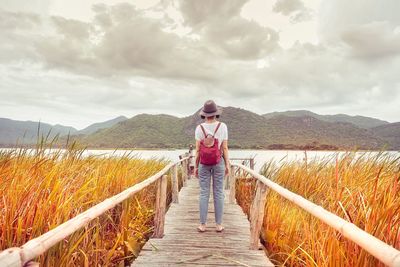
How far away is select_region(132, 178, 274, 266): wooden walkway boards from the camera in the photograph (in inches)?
152

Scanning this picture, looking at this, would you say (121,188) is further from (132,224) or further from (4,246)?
(4,246)

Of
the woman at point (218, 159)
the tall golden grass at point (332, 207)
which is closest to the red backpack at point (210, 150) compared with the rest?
the woman at point (218, 159)

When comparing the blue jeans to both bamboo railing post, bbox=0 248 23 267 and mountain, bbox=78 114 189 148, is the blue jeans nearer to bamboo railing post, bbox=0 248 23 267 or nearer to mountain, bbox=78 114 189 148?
bamboo railing post, bbox=0 248 23 267

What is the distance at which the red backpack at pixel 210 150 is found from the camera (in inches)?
193

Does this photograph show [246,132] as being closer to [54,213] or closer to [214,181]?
[214,181]

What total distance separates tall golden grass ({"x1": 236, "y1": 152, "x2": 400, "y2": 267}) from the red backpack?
130 cm

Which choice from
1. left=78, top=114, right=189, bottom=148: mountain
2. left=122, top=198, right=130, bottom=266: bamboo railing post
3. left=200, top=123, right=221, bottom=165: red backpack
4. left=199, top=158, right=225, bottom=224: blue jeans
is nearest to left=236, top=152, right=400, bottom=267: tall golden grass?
left=199, top=158, right=225, bottom=224: blue jeans

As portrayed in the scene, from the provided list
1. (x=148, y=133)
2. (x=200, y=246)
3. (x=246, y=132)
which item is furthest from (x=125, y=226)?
(x=246, y=132)

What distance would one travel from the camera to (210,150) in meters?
4.90

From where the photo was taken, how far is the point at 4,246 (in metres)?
2.59

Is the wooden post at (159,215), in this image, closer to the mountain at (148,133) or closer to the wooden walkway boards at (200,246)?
the wooden walkway boards at (200,246)

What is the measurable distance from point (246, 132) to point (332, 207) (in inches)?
6250

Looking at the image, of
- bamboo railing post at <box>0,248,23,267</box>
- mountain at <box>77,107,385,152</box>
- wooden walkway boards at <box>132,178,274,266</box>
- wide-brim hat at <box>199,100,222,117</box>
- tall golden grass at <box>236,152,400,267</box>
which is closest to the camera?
bamboo railing post at <box>0,248,23,267</box>

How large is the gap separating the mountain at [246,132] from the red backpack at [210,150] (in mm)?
128405
